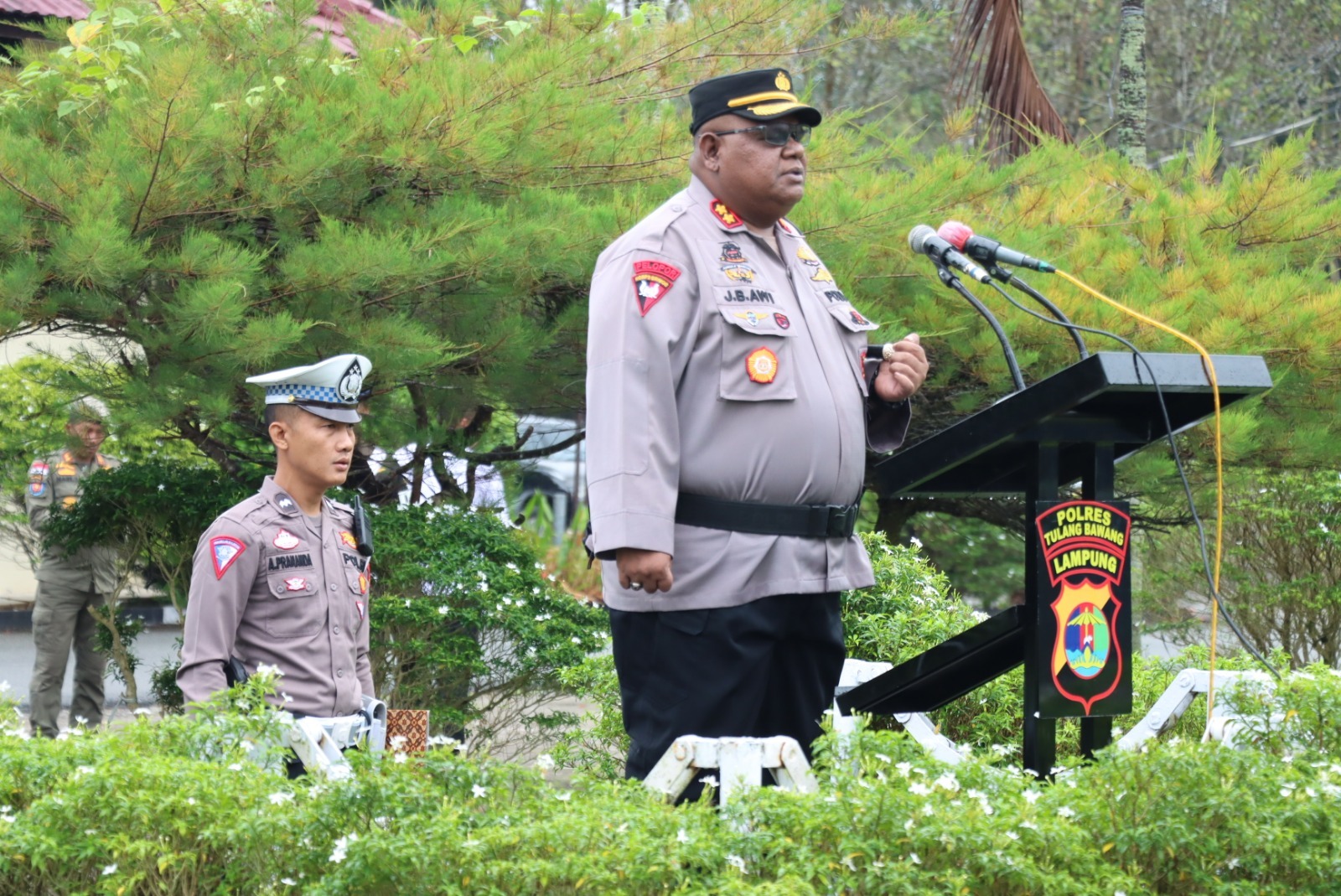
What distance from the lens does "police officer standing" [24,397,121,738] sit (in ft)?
24.9

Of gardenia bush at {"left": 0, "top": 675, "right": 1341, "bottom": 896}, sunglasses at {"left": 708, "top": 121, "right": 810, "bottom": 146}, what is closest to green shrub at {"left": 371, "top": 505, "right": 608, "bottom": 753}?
sunglasses at {"left": 708, "top": 121, "right": 810, "bottom": 146}

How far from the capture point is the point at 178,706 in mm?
6453

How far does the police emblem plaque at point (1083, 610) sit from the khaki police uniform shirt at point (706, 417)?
477 millimetres

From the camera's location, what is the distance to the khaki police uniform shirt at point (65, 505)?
7426 mm

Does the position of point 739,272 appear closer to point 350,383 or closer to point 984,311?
point 984,311

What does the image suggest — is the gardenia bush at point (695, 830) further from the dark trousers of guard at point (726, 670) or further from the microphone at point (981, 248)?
the microphone at point (981, 248)

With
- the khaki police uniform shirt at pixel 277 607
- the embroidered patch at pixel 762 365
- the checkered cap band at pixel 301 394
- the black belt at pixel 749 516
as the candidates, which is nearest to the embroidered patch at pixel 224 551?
the khaki police uniform shirt at pixel 277 607

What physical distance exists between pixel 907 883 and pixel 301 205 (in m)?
4.40

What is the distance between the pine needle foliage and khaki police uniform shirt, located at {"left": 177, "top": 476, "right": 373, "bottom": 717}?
5.08 feet

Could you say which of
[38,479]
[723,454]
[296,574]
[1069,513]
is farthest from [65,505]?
[1069,513]

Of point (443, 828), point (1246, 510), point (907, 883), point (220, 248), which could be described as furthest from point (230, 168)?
point (1246, 510)

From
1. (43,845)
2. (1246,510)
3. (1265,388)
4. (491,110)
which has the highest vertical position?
(491,110)

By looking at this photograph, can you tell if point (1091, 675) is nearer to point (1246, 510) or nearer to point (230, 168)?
point (230, 168)

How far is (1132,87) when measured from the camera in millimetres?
9781
